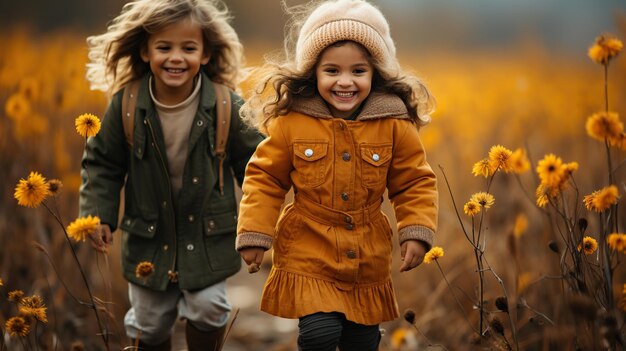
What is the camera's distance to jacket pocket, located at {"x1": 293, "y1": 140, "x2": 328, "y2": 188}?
2604 millimetres

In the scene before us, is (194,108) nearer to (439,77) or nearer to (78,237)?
(78,237)

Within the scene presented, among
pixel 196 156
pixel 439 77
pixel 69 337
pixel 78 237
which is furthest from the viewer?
pixel 439 77

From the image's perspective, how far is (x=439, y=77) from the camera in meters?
8.10

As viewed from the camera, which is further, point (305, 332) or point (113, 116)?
point (113, 116)

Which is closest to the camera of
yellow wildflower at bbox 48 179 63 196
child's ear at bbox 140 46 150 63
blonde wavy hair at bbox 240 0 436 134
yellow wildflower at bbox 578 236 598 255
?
yellow wildflower at bbox 578 236 598 255

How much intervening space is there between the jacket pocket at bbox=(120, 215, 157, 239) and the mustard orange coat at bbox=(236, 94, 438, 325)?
28.0 inches

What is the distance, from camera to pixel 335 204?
103 inches

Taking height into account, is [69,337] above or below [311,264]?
below

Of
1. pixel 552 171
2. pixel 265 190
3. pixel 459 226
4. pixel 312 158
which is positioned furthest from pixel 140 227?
pixel 459 226

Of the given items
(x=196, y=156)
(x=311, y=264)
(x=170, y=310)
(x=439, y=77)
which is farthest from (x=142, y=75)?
(x=439, y=77)

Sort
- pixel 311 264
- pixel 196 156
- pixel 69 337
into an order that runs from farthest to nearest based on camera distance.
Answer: pixel 69 337, pixel 196 156, pixel 311 264

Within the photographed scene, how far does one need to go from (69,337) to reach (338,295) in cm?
181

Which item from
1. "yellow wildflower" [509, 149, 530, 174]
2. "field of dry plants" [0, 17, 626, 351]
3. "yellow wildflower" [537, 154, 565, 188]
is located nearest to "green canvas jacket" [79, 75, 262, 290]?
"field of dry plants" [0, 17, 626, 351]

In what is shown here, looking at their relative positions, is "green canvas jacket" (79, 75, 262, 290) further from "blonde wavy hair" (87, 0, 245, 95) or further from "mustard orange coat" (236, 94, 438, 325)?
"mustard orange coat" (236, 94, 438, 325)
